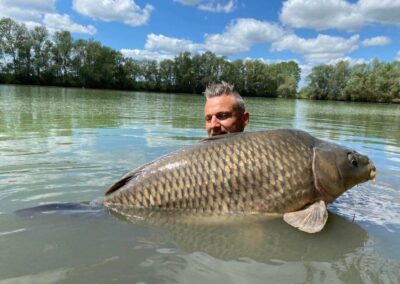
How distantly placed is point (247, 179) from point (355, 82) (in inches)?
3820

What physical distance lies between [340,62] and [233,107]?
106 m

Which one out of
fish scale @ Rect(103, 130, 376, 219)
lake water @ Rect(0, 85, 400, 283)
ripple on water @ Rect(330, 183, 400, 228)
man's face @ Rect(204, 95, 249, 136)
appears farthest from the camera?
man's face @ Rect(204, 95, 249, 136)

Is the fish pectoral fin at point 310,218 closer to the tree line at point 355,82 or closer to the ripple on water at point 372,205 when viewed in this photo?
the ripple on water at point 372,205

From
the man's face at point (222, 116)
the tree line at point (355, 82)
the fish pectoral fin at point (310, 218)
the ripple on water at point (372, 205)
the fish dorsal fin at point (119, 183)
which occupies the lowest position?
the ripple on water at point (372, 205)

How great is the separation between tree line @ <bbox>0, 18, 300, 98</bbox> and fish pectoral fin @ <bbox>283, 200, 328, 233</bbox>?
7586 cm

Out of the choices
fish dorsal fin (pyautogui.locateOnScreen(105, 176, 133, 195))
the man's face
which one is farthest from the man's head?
fish dorsal fin (pyautogui.locateOnScreen(105, 176, 133, 195))

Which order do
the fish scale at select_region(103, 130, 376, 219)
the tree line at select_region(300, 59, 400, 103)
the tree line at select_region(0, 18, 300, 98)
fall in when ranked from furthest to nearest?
the tree line at select_region(300, 59, 400, 103) < the tree line at select_region(0, 18, 300, 98) < the fish scale at select_region(103, 130, 376, 219)

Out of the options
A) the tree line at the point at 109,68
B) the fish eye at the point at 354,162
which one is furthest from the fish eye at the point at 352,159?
the tree line at the point at 109,68

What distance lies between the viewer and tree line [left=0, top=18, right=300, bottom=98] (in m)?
82.0

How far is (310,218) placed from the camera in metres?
3.81

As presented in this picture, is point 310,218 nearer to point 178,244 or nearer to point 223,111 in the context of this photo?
point 178,244

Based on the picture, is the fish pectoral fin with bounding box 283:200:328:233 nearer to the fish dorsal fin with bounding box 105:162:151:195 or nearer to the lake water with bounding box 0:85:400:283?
the lake water with bounding box 0:85:400:283

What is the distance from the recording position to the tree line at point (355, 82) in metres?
89.7

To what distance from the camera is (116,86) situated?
91.1 metres
